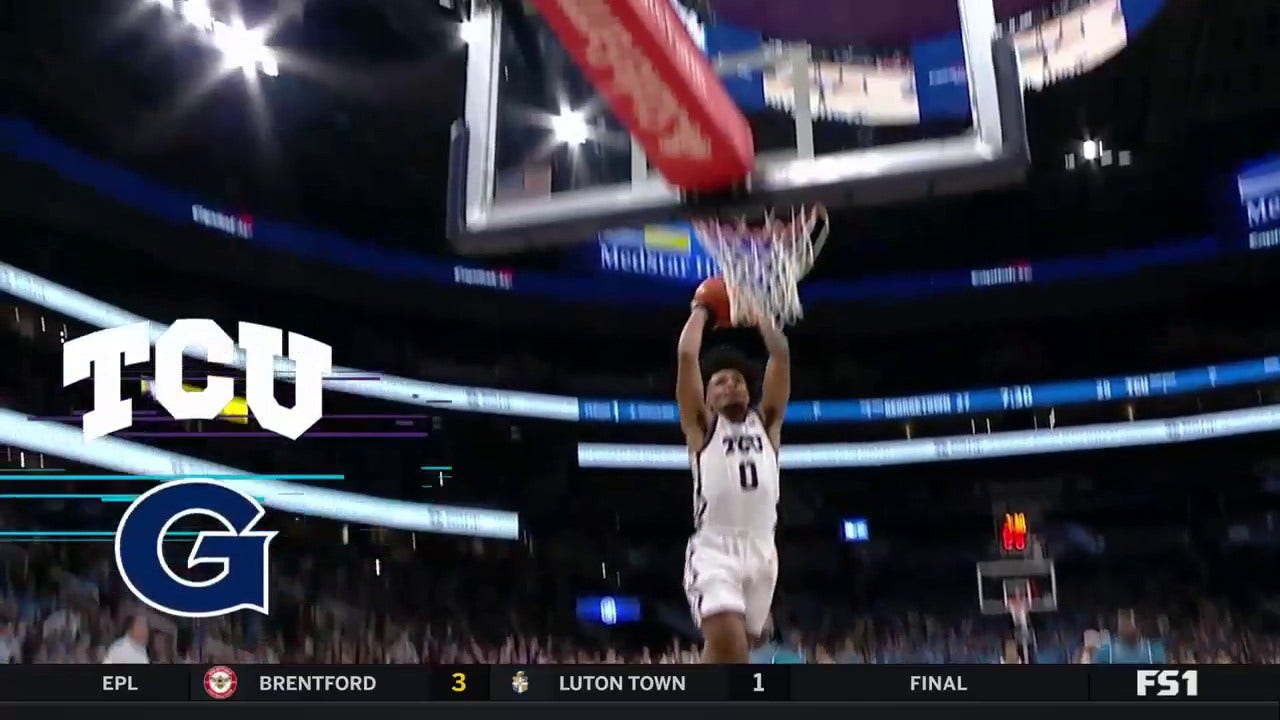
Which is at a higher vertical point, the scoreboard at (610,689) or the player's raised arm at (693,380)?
the player's raised arm at (693,380)

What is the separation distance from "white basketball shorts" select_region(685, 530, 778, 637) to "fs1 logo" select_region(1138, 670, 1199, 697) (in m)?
1.14

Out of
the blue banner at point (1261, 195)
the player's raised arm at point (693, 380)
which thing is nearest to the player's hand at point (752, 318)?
the player's raised arm at point (693, 380)

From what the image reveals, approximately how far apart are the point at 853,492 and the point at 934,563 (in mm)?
534

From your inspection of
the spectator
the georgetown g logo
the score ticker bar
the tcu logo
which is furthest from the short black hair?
the spectator

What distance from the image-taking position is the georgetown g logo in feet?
11.5

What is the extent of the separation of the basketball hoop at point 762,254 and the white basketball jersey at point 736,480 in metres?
0.39

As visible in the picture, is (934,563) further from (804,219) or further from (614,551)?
(804,219)

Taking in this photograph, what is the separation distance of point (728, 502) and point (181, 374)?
6.57 ft

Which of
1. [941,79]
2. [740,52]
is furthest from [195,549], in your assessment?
[941,79]

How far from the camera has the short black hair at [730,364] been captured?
3.63m

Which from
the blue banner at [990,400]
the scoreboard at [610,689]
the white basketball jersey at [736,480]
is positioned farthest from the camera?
the blue banner at [990,400]

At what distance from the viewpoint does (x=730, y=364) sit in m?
3.62

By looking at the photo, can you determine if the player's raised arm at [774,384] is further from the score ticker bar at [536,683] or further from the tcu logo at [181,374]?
the tcu logo at [181,374]

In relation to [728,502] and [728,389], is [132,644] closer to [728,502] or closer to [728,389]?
[728,502]
